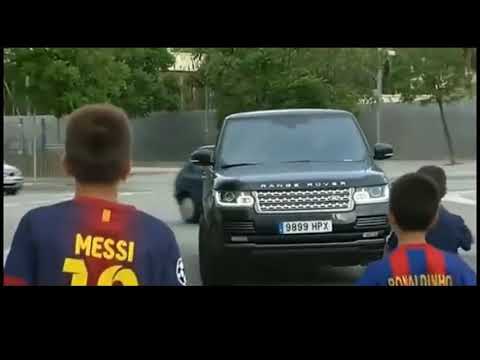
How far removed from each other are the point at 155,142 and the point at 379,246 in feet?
95.6

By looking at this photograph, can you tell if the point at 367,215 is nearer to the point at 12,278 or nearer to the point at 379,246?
the point at 379,246

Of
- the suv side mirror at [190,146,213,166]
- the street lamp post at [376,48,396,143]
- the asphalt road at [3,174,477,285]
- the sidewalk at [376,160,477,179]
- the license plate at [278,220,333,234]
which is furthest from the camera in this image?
the street lamp post at [376,48,396,143]

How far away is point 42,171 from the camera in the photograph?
28.2 metres

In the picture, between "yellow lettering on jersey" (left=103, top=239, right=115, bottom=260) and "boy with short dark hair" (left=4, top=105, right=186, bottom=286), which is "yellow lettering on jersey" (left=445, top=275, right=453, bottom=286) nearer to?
"boy with short dark hair" (left=4, top=105, right=186, bottom=286)

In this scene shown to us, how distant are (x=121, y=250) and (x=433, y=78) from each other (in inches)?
1261

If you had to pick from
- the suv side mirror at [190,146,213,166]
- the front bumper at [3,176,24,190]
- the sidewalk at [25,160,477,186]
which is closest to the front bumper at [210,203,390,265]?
the suv side mirror at [190,146,213,166]

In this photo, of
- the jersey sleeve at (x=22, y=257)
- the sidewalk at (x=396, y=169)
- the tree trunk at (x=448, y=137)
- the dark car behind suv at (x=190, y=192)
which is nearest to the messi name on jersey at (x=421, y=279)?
the jersey sleeve at (x=22, y=257)

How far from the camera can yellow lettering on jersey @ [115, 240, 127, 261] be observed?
2.94 metres

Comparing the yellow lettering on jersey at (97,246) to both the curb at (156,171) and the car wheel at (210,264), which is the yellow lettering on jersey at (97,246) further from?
the curb at (156,171)

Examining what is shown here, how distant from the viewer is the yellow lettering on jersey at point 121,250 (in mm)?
2943

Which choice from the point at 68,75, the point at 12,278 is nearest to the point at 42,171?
the point at 68,75

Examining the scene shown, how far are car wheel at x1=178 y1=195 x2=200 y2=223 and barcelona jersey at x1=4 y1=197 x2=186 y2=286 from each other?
11.2m

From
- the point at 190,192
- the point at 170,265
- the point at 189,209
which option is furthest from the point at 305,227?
the point at 190,192
